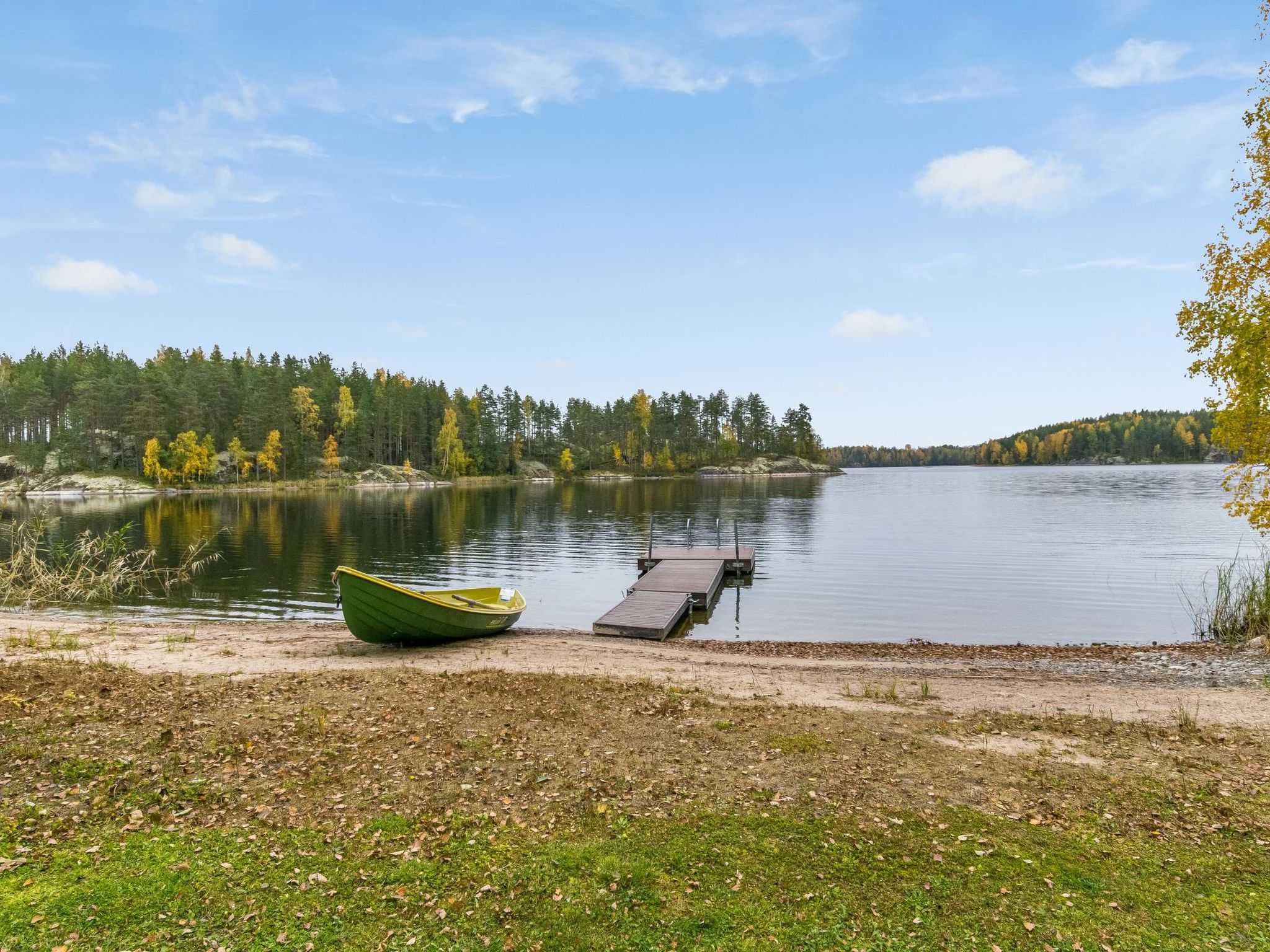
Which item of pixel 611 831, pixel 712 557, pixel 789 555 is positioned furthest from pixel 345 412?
pixel 611 831

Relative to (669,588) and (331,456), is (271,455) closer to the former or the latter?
(331,456)

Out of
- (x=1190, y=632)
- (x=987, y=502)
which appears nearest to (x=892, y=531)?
(x=1190, y=632)

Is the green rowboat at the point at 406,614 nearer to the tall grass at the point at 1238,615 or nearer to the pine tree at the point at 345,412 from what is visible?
the tall grass at the point at 1238,615

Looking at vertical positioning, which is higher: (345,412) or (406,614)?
(345,412)

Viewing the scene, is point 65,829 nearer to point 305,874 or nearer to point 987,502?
point 305,874

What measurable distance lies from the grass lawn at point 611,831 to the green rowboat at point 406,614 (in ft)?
19.3

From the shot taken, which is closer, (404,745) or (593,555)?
(404,745)

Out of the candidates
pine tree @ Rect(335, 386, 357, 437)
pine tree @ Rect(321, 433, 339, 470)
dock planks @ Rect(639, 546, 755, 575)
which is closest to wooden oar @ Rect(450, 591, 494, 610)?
dock planks @ Rect(639, 546, 755, 575)

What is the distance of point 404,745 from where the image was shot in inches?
358

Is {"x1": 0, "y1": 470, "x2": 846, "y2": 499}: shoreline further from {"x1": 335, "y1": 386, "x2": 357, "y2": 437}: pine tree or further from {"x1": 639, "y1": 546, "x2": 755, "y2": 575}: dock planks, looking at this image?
{"x1": 639, "y1": 546, "x2": 755, "y2": 575}: dock planks

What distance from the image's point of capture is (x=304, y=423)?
120 m

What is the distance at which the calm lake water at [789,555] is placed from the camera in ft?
82.6

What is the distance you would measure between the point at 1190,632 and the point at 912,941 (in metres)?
23.5

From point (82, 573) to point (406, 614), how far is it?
17.6 metres
